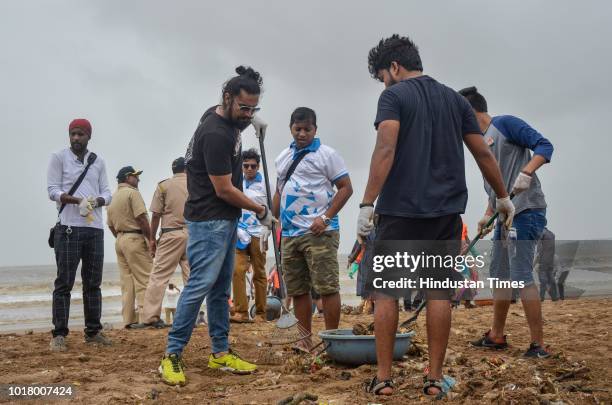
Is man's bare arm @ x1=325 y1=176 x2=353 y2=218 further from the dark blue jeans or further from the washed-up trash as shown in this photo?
the dark blue jeans

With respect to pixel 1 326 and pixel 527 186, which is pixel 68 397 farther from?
pixel 1 326

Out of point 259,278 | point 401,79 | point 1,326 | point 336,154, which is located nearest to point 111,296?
point 1,326

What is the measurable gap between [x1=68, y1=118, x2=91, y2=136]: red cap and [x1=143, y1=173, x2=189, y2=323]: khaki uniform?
2293 millimetres

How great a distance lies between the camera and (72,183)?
6.43 meters

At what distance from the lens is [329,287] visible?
18.5ft

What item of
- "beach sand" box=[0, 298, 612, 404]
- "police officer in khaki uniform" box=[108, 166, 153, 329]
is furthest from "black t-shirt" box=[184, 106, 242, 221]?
"police officer in khaki uniform" box=[108, 166, 153, 329]

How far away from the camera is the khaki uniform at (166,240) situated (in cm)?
869

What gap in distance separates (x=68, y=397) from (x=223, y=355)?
1249mm

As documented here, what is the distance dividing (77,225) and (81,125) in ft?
3.23

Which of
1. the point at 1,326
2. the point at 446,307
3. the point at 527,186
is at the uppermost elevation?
the point at 527,186

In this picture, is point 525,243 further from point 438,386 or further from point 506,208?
point 438,386

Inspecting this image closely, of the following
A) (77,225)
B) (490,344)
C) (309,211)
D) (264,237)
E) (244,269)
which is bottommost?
(490,344)

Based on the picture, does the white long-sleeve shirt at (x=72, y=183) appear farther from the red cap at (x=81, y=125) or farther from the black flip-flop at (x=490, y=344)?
the black flip-flop at (x=490, y=344)

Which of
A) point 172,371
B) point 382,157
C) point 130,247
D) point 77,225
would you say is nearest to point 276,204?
point 77,225
